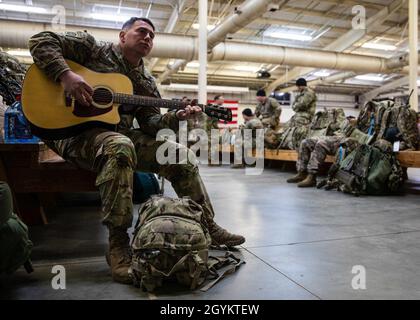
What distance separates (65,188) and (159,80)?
12.4 meters

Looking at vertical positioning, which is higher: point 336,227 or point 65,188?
point 65,188

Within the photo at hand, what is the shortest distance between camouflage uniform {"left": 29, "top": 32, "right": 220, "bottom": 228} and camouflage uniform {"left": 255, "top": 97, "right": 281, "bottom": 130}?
5.33 m

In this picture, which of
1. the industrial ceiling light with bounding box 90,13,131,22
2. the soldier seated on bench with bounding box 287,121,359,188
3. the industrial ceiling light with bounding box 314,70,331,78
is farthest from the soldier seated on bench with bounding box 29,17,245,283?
the industrial ceiling light with bounding box 314,70,331,78

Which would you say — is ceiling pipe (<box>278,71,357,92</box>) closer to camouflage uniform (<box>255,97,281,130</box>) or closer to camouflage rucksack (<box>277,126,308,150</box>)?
camouflage uniform (<box>255,97,281,130</box>)

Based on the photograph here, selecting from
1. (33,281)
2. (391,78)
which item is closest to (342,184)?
(33,281)

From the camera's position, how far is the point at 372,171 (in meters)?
3.79

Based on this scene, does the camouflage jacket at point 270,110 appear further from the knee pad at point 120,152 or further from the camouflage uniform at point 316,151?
the knee pad at point 120,152

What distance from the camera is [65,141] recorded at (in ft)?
6.03

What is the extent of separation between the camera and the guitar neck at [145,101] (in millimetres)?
1891

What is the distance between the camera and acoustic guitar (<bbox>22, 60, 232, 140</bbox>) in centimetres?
171

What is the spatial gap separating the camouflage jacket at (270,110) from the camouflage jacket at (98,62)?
17.9 feet

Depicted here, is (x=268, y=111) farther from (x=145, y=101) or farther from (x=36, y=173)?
(x=36, y=173)

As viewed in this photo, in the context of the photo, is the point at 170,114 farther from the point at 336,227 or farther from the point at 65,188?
the point at 336,227

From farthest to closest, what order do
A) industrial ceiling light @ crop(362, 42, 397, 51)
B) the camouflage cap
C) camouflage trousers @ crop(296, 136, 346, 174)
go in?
industrial ceiling light @ crop(362, 42, 397, 51)
camouflage trousers @ crop(296, 136, 346, 174)
the camouflage cap
